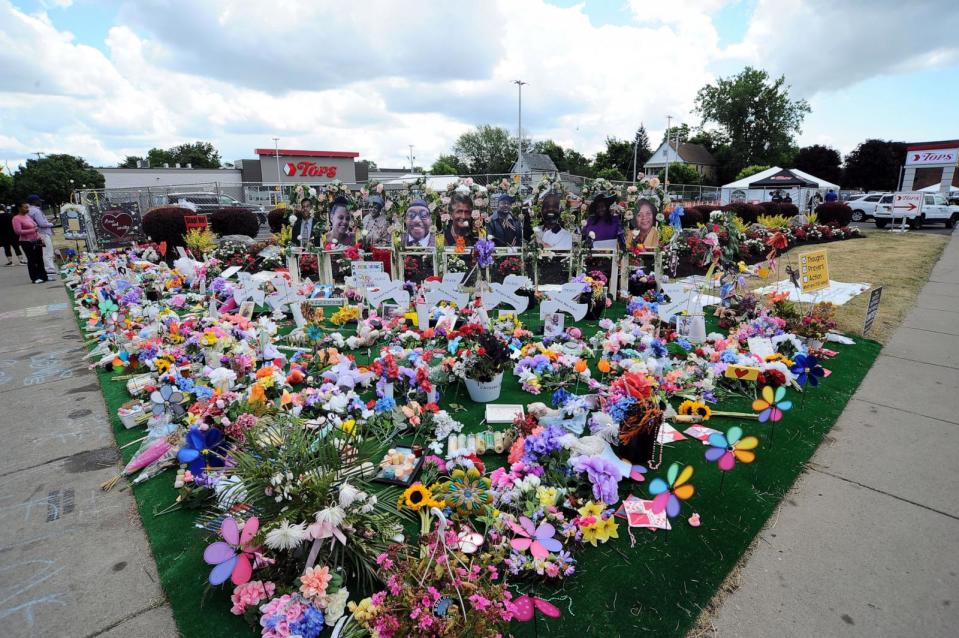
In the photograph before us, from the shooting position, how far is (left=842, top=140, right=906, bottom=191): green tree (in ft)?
155

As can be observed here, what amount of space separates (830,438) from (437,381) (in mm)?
2942

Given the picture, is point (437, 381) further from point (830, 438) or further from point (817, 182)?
point (817, 182)

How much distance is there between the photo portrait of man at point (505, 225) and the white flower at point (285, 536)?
6.48 metres

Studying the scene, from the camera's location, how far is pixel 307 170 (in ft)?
128

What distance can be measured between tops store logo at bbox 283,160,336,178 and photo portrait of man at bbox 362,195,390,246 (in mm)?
33411

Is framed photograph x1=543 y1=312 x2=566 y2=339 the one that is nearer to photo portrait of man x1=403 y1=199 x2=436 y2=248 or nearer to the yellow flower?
the yellow flower

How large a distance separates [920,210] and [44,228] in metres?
28.0

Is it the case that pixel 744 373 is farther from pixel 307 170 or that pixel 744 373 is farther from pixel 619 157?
pixel 619 157

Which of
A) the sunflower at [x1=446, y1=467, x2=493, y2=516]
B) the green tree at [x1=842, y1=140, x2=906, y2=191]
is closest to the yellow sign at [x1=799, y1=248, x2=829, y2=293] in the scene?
the sunflower at [x1=446, y1=467, x2=493, y2=516]

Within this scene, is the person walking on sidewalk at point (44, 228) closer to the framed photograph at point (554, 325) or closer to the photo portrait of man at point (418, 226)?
the photo portrait of man at point (418, 226)

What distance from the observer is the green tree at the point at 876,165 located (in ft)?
155

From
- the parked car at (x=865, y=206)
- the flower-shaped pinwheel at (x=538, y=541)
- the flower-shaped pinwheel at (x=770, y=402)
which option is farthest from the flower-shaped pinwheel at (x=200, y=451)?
the parked car at (x=865, y=206)

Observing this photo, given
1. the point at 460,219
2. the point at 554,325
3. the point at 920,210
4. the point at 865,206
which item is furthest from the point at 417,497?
the point at 865,206

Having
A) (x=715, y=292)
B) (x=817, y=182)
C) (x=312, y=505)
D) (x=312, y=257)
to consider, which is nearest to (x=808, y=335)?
(x=715, y=292)
